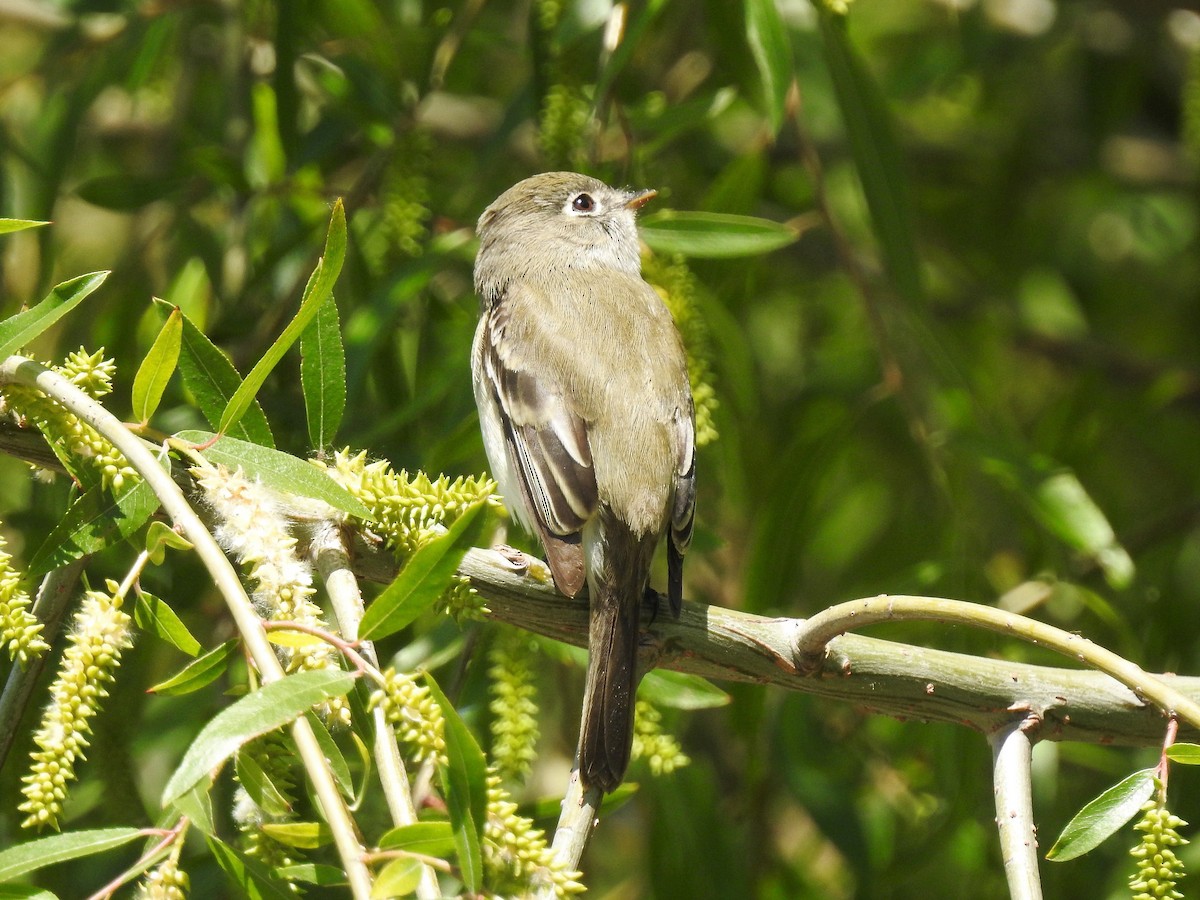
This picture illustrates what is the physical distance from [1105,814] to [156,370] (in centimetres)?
154

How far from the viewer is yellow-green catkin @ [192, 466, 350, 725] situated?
1.68 m

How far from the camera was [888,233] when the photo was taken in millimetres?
3564

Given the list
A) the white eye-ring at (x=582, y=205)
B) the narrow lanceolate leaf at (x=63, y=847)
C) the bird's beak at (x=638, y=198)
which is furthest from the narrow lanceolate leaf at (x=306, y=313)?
the white eye-ring at (x=582, y=205)

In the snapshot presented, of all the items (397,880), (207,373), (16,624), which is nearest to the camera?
(397,880)

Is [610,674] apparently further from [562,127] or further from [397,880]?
[562,127]

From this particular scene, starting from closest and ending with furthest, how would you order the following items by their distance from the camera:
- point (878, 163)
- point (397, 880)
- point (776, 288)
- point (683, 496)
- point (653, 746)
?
1. point (397, 880)
2. point (653, 746)
3. point (683, 496)
4. point (878, 163)
5. point (776, 288)

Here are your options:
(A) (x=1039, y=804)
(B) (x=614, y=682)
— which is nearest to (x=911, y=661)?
(B) (x=614, y=682)

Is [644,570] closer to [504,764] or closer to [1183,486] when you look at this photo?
[504,764]

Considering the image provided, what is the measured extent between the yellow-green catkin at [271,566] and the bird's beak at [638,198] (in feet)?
6.61

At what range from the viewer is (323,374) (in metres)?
2.29

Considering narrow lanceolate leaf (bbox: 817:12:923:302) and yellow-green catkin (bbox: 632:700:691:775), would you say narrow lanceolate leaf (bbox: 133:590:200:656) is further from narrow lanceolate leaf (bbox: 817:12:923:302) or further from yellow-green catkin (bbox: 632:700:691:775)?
narrow lanceolate leaf (bbox: 817:12:923:302)

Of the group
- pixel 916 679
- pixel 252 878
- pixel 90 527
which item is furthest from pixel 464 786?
pixel 916 679

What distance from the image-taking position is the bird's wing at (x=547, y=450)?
2.93 meters

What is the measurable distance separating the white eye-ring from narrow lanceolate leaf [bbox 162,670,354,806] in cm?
278
